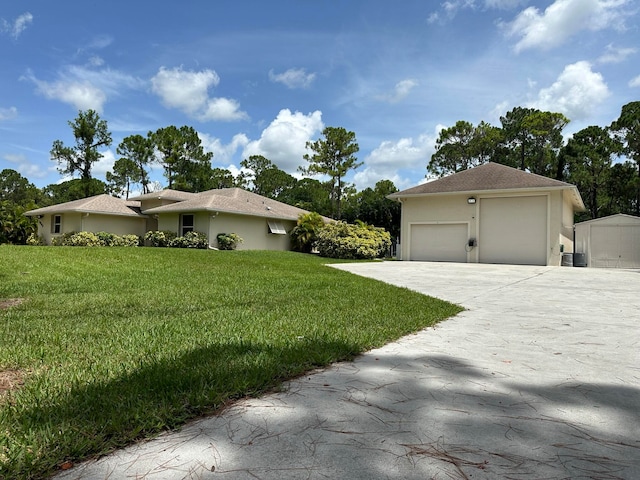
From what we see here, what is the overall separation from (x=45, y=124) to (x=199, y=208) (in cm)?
840

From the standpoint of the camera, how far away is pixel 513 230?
16.9 metres

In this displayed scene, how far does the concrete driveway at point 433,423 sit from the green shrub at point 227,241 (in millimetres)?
16778

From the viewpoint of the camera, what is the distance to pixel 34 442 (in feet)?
5.99

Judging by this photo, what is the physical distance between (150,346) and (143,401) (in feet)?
4.20

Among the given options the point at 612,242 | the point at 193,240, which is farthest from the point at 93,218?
the point at 612,242

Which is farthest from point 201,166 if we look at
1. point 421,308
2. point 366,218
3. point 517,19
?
point 421,308

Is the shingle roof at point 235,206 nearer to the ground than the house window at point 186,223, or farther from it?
farther from it

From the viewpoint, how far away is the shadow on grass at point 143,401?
181 cm

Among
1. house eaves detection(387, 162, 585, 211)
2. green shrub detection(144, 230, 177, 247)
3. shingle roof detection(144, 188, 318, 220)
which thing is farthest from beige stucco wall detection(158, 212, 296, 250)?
house eaves detection(387, 162, 585, 211)

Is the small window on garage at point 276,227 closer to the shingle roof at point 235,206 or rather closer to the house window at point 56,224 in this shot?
the shingle roof at point 235,206

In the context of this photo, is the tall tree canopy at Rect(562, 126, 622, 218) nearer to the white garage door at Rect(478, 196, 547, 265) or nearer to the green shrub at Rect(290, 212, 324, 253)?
the white garage door at Rect(478, 196, 547, 265)

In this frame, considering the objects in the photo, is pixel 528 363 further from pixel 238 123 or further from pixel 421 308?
pixel 238 123

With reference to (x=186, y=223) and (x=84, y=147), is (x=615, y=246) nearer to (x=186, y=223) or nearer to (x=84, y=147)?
(x=186, y=223)

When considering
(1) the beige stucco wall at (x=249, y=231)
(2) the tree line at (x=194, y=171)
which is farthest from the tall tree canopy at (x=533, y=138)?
(1) the beige stucco wall at (x=249, y=231)
